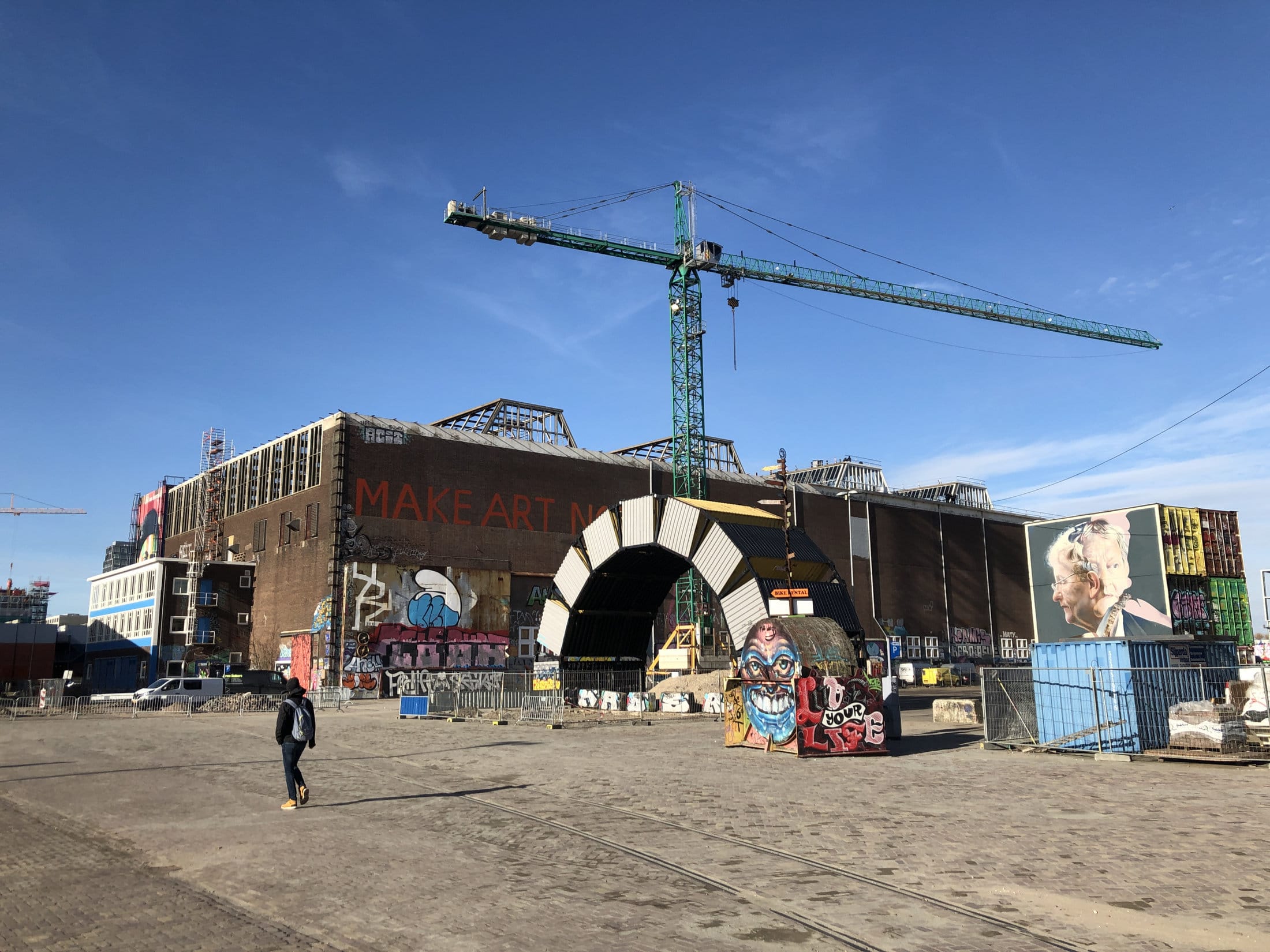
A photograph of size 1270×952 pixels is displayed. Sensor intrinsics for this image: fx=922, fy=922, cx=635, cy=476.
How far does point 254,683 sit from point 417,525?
64.1ft

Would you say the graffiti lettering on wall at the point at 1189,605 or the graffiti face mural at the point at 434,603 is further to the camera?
the graffiti face mural at the point at 434,603

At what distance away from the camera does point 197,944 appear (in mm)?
7227

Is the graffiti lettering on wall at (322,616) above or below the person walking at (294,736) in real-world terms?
above

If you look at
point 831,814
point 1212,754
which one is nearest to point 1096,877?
point 831,814

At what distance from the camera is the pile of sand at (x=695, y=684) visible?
4225 centimetres

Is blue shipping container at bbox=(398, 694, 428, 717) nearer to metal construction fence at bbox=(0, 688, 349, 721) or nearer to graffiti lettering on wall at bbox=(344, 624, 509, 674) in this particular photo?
metal construction fence at bbox=(0, 688, 349, 721)

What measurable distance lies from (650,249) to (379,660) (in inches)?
1512

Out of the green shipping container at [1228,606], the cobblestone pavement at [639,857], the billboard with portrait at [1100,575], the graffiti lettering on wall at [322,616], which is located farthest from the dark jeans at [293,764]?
the green shipping container at [1228,606]

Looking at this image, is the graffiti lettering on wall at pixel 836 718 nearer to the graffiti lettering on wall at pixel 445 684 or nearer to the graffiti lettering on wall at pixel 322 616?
the graffiti lettering on wall at pixel 445 684

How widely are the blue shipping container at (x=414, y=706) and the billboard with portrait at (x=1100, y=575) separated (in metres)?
41.3

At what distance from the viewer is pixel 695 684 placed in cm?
4362

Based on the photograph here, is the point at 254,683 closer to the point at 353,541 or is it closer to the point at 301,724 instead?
the point at 353,541

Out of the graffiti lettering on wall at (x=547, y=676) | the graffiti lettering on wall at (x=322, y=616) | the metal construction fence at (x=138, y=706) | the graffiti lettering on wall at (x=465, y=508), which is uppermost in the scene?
the graffiti lettering on wall at (x=465, y=508)

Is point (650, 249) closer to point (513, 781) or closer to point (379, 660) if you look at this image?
point (379, 660)
